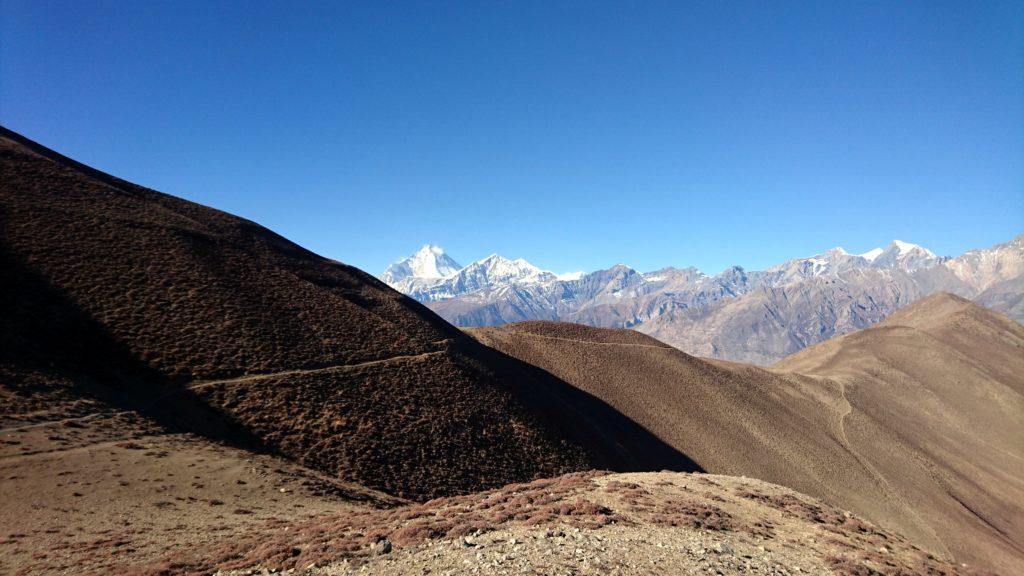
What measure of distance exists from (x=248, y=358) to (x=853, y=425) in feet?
279

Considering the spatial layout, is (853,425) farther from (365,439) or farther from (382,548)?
(382,548)

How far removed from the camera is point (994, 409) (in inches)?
3688

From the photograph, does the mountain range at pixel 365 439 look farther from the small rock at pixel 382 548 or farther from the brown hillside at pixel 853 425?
the brown hillside at pixel 853 425

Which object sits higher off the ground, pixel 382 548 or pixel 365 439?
pixel 382 548

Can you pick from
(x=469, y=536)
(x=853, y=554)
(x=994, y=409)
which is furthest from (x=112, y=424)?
(x=994, y=409)

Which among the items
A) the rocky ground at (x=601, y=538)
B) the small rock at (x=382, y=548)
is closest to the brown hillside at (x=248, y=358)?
the rocky ground at (x=601, y=538)

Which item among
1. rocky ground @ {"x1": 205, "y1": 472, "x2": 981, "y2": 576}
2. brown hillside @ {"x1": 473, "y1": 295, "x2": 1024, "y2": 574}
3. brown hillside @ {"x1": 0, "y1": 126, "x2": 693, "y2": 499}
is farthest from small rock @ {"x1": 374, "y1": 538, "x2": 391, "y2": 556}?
brown hillside @ {"x1": 473, "y1": 295, "x2": 1024, "y2": 574}

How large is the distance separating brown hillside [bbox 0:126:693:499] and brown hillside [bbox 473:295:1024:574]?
35.5ft

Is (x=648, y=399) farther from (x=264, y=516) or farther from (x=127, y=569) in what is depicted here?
(x=127, y=569)

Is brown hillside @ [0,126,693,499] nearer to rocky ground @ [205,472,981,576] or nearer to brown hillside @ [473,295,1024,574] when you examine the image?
brown hillside @ [473,295,1024,574]

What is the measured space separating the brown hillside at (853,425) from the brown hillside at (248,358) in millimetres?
10820

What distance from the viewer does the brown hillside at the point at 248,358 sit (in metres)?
30.0

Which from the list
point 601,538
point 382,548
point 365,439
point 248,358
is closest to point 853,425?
point 365,439

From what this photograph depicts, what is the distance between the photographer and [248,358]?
3691cm
